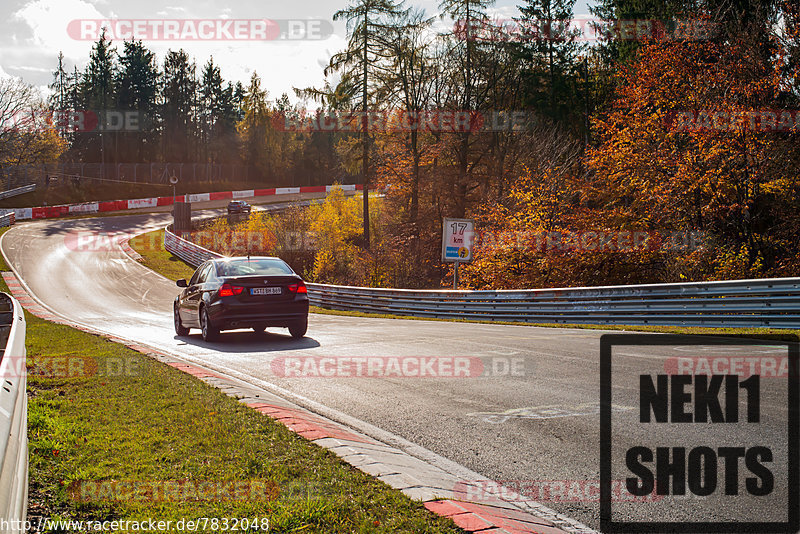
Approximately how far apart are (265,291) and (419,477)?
9.07 m

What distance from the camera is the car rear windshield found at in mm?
13336

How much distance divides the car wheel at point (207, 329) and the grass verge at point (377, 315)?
27.1ft

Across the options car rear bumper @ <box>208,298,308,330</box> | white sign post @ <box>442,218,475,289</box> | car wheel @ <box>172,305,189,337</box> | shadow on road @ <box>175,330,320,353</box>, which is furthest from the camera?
white sign post @ <box>442,218,475,289</box>

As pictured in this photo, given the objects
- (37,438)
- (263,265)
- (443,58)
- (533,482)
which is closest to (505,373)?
(533,482)

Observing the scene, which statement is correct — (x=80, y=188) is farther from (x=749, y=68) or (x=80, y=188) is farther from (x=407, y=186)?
(x=749, y=68)

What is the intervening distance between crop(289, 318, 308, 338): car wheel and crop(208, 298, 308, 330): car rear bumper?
0.35 feet

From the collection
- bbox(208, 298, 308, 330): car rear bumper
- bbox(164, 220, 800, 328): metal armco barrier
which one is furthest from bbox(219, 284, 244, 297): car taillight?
bbox(164, 220, 800, 328): metal armco barrier

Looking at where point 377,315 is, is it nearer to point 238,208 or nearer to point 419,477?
point 419,477

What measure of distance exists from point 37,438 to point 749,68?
2674 centimetres

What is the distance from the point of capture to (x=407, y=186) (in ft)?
162

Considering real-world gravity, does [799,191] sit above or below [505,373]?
above

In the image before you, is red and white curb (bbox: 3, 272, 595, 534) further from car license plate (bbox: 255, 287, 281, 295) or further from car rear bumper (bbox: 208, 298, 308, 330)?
car license plate (bbox: 255, 287, 281, 295)

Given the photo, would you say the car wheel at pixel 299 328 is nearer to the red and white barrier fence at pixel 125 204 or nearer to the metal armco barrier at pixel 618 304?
the metal armco barrier at pixel 618 304

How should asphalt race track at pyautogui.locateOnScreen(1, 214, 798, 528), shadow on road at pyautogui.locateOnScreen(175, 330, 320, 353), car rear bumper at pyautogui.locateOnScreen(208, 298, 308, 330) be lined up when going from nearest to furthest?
asphalt race track at pyautogui.locateOnScreen(1, 214, 798, 528), shadow on road at pyautogui.locateOnScreen(175, 330, 320, 353), car rear bumper at pyautogui.locateOnScreen(208, 298, 308, 330)
